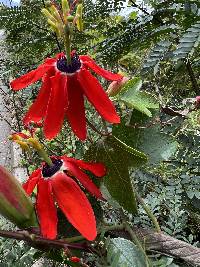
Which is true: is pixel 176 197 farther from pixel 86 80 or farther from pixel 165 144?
pixel 86 80

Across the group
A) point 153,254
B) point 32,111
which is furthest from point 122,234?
point 32,111

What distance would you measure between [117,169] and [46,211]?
0.28 ft

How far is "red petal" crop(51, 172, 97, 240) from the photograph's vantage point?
46cm

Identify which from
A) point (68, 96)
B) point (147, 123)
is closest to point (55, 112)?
point (68, 96)

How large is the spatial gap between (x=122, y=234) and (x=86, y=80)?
17 cm

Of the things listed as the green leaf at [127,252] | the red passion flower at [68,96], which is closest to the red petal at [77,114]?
the red passion flower at [68,96]

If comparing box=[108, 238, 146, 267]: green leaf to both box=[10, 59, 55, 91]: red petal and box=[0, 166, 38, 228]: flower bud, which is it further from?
box=[10, 59, 55, 91]: red petal

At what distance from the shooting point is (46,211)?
19.0 inches

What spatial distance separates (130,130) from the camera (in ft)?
1.80

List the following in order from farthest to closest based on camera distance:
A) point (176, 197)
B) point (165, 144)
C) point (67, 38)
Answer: point (176, 197)
point (165, 144)
point (67, 38)

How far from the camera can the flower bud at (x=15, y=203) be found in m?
0.46

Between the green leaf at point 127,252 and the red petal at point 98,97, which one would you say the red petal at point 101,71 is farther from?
the green leaf at point 127,252

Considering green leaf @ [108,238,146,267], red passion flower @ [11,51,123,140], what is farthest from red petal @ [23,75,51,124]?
green leaf @ [108,238,146,267]

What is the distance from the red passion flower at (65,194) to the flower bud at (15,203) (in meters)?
0.01
